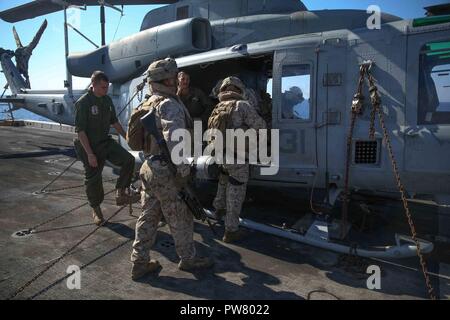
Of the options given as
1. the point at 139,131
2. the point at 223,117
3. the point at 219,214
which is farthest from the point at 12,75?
the point at 139,131

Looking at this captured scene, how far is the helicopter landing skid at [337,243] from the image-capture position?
358 cm

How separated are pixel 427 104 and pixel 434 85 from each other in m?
0.23

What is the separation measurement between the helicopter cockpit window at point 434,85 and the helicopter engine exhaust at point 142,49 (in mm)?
3754

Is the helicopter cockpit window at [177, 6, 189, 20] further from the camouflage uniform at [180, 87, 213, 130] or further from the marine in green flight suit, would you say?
the marine in green flight suit

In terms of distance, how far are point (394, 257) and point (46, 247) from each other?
155 inches

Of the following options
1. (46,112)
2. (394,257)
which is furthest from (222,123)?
(46,112)

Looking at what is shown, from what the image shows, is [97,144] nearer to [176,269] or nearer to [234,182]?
[234,182]

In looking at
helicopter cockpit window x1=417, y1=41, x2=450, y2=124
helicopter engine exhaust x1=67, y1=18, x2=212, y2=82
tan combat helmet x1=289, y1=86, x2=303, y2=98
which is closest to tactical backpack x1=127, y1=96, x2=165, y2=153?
tan combat helmet x1=289, y1=86, x2=303, y2=98

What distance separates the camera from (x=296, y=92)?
4656mm

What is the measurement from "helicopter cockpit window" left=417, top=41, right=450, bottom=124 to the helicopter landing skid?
1.41 metres

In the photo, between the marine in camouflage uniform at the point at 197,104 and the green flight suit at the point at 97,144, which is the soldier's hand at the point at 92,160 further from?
the marine in camouflage uniform at the point at 197,104
